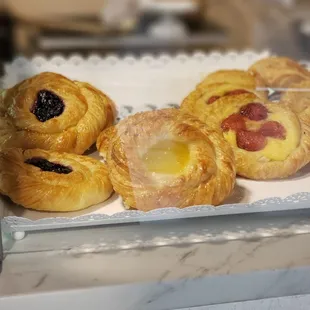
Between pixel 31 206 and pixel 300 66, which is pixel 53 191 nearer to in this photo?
pixel 31 206

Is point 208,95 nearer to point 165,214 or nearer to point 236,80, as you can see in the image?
point 236,80

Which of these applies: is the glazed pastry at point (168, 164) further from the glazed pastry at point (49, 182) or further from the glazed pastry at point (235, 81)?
the glazed pastry at point (235, 81)

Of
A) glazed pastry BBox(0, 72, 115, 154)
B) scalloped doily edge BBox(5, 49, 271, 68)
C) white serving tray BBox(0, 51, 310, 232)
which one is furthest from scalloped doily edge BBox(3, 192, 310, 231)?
scalloped doily edge BBox(5, 49, 271, 68)

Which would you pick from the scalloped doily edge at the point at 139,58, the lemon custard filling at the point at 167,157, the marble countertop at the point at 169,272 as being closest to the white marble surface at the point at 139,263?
the marble countertop at the point at 169,272

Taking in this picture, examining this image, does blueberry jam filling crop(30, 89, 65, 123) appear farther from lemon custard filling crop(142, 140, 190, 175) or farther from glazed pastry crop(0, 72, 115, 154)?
lemon custard filling crop(142, 140, 190, 175)

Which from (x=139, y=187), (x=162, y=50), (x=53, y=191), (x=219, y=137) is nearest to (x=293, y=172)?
(x=219, y=137)
